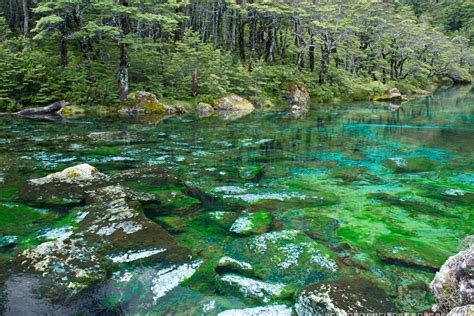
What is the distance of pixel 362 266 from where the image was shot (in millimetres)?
4309

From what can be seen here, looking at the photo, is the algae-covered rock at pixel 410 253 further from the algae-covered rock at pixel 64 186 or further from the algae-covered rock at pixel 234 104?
the algae-covered rock at pixel 234 104

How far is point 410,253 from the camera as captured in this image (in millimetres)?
4555

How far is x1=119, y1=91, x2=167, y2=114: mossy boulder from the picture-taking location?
67.8 feet

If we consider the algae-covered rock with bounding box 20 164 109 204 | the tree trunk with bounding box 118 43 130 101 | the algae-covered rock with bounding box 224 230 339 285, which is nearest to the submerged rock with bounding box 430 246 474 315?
the algae-covered rock with bounding box 224 230 339 285

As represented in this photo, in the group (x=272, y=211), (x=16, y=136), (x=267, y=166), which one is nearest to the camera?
(x=272, y=211)

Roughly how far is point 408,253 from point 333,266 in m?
1.17

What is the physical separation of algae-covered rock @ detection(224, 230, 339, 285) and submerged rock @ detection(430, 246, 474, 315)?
117 centimetres

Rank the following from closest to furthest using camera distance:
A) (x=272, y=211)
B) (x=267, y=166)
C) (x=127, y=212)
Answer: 1. (x=127, y=212)
2. (x=272, y=211)
3. (x=267, y=166)

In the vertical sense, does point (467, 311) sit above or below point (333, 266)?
above

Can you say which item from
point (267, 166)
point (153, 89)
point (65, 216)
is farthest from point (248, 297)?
point (153, 89)

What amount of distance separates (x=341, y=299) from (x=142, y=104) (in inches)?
773

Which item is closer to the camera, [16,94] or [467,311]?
[467,311]

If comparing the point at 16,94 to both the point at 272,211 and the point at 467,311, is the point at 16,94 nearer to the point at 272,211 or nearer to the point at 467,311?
the point at 272,211

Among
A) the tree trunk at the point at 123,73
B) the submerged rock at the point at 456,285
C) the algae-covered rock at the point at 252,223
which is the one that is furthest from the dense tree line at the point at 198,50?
the submerged rock at the point at 456,285
